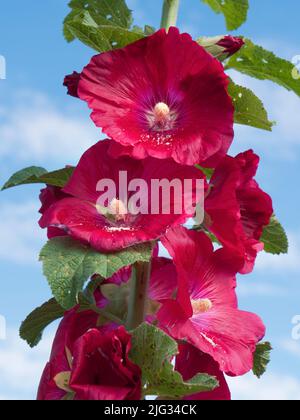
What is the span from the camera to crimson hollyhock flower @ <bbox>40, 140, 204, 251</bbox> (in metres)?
1.33

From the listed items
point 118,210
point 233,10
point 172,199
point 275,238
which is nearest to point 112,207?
point 118,210

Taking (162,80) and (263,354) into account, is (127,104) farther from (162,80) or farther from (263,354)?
(263,354)

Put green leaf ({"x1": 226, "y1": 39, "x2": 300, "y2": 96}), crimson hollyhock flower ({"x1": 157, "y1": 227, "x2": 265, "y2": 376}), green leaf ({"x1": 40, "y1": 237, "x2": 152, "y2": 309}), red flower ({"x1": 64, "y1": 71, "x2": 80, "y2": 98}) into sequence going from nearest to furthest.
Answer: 1. green leaf ({"x1": 40, "y1": 237, "x2": 152, "y2": 309})
2. crimson hollyhock flower ({"x1": 157, "y1": 227, "x2": 265, "y2": 376})
3. red flower ({"x1": 64, "y1": 71, "x2": 80, "y2": 98})
4. green leaf ({"x1": 226, "y1": 39, "x2": 300, "y2": 96})

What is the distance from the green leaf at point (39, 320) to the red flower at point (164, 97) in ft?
1.38

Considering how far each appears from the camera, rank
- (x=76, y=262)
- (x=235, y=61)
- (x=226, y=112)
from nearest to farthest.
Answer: (x=76, y=262)
(x=226, y=112)
(x=235, y=61)

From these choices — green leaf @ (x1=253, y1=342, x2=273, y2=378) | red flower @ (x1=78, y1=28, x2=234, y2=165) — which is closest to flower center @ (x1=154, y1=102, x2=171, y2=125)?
red flower @ (x1=78, y1=28, x2=234, y2=165)

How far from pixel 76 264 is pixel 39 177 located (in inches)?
11.7

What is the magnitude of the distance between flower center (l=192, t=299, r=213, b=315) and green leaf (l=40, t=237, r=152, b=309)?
23 centimetres

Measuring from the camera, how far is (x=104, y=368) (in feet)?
4.30

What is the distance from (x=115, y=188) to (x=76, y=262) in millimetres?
219

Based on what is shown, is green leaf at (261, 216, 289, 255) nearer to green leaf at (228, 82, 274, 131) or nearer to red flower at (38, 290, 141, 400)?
green leaf at (228, 82, 274, 131)
